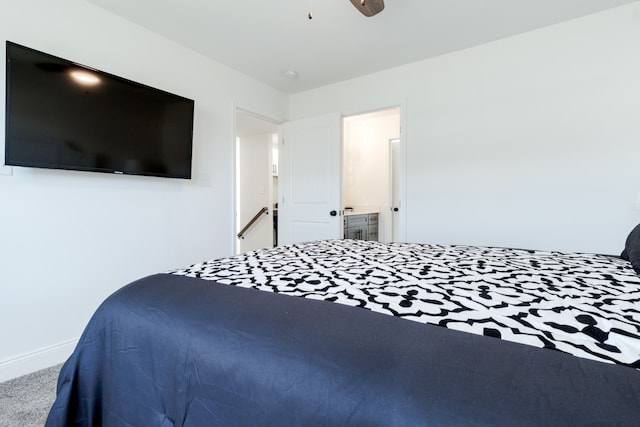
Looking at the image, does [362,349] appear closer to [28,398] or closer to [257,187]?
[28,398]

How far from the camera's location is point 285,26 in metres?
2.36

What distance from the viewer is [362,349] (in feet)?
1.98

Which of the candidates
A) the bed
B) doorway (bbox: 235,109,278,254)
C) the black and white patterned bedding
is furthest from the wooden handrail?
the bed

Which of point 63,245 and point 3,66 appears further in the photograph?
point 63,245

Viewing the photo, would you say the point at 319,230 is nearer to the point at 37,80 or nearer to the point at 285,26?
the point at 285,26

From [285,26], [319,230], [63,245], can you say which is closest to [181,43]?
[285,26]

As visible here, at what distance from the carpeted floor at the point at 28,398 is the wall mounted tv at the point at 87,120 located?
1297mm

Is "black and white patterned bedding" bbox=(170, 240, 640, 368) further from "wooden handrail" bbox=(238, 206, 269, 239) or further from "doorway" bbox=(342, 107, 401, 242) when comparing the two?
"wooden handrail" bbox=(238, 206, 269, 239)

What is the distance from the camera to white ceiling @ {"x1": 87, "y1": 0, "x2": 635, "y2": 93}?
6.94 ft

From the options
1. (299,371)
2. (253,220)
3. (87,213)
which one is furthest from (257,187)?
(299,371)

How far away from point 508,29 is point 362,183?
3030 mm

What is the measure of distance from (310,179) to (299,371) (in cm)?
310

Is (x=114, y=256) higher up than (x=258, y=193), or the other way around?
(x=258, y=193)

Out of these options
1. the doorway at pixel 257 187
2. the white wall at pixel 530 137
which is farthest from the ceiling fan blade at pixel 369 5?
the doorway at pixel 257 187
